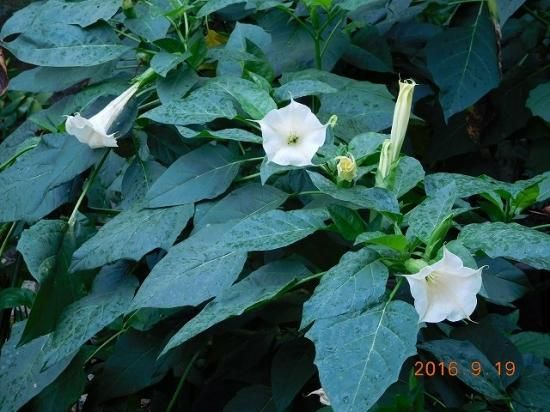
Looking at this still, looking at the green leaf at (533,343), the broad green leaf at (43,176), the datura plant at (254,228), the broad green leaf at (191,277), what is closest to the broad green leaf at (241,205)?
the datura plant at (254,228)

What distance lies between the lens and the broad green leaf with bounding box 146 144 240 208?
3.90 ft

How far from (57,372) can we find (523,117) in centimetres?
106

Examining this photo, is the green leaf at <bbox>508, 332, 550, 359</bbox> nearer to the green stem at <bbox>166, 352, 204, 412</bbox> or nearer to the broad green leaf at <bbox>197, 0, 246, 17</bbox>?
the green stem at <bbox>166, 352, 204, 412</bbox>

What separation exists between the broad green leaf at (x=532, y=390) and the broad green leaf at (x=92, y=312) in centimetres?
50

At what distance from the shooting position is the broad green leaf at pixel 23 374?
1.25m

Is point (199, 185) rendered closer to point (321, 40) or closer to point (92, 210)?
point (92, 210)

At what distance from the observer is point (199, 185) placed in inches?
47.2

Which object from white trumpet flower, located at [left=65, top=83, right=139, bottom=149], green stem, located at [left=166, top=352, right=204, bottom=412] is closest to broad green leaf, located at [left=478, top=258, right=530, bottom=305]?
green stem, located at [left=166, top=352, right=204, bottom=412]

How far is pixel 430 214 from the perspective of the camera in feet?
3.18

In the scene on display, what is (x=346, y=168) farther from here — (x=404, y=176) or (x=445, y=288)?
(x=445, y=288)

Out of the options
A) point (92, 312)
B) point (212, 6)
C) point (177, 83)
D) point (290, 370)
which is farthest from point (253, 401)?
point (212, 6)

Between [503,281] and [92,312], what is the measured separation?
21.7 inches

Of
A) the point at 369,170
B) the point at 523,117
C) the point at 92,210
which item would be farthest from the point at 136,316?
the point at 523,117

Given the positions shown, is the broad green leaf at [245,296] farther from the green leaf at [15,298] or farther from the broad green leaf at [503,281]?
the green leaf at [15,298]
